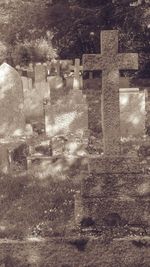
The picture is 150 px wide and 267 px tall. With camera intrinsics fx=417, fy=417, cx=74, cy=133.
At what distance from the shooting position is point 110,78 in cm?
498

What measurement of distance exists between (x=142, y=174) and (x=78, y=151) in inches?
99.0

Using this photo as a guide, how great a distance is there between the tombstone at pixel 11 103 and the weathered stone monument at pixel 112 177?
13.4 feet

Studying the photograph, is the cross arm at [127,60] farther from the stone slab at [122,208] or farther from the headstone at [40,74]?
the headstone at [40,74]

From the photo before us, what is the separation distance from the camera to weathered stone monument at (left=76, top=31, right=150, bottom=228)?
4.97m

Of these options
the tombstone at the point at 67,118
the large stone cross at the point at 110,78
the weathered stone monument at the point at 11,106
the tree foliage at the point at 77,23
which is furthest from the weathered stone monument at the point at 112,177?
the tree foliage at the point at 77,23

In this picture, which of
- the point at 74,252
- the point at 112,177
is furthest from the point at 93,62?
the point at 74,252

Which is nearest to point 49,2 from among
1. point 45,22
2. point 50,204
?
point 45,22

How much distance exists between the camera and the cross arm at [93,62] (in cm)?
498

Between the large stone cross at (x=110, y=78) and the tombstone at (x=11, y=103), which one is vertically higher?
the large stone cross at (x=110, y=78)

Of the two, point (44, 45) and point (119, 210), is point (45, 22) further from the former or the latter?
point (119, 210)

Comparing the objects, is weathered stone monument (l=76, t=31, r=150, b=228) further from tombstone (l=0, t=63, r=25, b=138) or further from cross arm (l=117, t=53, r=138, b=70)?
tombstone (l=0, t=63, r=25, b=138)

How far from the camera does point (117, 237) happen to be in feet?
15.5

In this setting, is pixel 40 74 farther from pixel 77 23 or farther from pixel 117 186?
pixel 117 186

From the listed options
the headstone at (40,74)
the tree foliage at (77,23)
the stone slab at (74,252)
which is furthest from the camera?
the tree foliage at (77,23)
